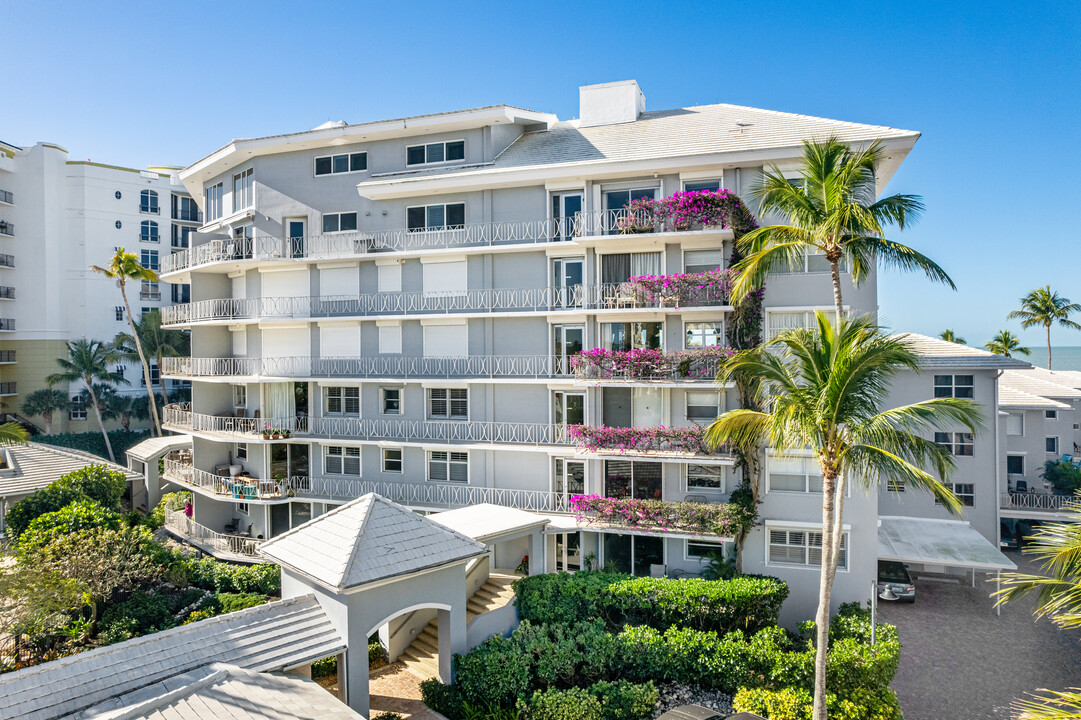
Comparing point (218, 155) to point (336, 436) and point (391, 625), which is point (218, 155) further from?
point (391, 625)

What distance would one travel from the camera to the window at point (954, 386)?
2647 centimetres

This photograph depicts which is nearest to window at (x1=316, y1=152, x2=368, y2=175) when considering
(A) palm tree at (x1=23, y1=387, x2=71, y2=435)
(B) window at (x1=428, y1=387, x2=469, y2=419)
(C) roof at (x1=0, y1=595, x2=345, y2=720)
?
(B) window at (x1=428, y1=387, x2=469, y2=419)

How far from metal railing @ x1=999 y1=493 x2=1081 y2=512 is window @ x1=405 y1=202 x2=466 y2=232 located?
94.6 feet

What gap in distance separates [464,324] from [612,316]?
6.10 metres

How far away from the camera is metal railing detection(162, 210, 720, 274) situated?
22750 millimetres

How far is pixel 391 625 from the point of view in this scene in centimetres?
1769

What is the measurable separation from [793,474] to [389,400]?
1594 cm

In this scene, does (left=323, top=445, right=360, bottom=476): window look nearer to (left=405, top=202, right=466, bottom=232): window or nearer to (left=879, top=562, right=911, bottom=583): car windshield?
(left=405, top=202, right=466, bottom=232): window

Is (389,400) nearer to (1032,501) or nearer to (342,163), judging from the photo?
(342,163)

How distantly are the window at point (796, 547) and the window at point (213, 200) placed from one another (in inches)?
1146

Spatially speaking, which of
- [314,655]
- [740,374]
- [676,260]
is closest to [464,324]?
[676,260]

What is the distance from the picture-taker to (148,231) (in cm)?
4884

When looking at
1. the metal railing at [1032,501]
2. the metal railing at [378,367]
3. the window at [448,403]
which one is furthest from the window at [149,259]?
the metal railing at [1032,501]

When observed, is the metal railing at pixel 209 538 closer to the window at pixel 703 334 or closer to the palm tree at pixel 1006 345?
the window at pixel 703 334
